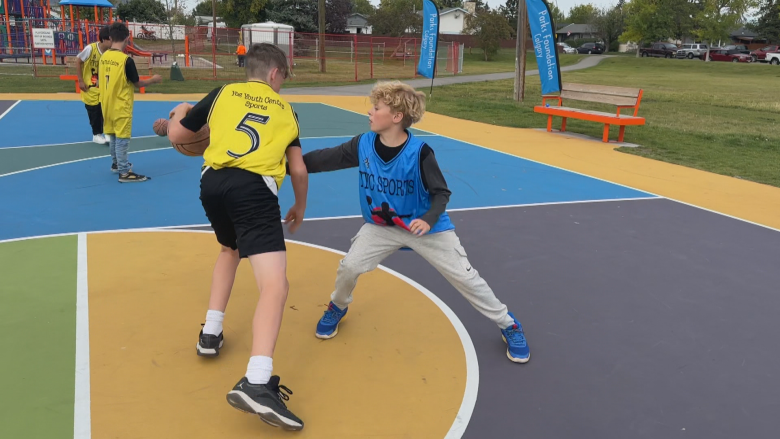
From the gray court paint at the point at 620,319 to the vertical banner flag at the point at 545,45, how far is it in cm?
877

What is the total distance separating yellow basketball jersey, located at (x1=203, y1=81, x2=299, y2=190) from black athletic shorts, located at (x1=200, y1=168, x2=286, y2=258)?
0.20 feet

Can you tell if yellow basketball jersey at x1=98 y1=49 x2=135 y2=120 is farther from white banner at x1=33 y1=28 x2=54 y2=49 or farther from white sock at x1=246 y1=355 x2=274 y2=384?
white banner at x1=33 y1=28 x2=54 y2=49

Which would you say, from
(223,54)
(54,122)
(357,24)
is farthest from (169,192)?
(357,24)

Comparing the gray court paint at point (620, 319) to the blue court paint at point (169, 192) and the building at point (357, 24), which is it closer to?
the blue court paint at point (169, 192)

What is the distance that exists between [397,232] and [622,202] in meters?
5.01

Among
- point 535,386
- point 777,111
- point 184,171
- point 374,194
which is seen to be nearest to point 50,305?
point 374,194

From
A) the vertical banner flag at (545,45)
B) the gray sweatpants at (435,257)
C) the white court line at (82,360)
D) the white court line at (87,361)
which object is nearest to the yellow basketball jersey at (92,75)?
the white court line at (87,361)

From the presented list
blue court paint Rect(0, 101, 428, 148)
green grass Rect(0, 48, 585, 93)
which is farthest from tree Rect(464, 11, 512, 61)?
blue court paint Rect(0, 101, 428, 148)

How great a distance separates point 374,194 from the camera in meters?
3.97

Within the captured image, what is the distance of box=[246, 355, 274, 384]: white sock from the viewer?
3.19 metres

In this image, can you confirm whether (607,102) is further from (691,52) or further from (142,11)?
(691,52)

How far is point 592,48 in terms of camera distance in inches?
3076

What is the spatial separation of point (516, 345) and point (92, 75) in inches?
365

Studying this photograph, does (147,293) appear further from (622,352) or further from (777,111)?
(777,111)
